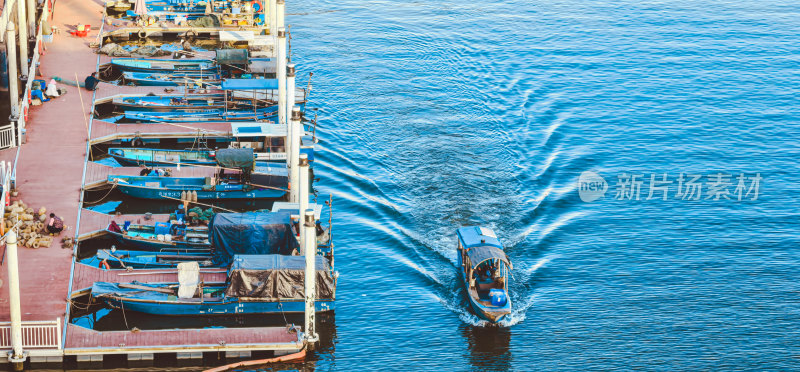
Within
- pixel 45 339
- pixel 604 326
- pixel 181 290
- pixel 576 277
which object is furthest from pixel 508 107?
pixel 45 339

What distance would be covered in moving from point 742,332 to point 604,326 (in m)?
6.77

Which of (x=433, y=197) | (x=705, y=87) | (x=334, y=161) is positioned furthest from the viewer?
(x=705, y=87)

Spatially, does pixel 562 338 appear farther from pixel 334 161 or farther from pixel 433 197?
pixel 334 161

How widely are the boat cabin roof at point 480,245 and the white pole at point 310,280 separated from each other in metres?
8.37

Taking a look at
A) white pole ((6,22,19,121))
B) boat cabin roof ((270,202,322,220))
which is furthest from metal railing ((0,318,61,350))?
white pole ((6,22,19,121))

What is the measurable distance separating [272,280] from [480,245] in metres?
10.7

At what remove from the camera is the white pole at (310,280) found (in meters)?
41.9

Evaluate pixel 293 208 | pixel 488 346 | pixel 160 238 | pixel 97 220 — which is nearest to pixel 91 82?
pixel 97 220

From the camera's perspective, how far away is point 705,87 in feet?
266

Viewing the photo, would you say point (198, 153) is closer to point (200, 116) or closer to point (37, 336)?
point (200, 116)

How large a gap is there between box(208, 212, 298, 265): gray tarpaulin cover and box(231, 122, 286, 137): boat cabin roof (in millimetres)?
11845

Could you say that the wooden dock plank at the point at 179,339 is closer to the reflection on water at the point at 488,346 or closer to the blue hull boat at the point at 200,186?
the reflection on water at the point at 488,346

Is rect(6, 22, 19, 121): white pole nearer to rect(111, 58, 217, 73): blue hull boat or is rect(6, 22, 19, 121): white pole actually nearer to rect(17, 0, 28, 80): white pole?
rect(17, 0, 28, 80): white pole

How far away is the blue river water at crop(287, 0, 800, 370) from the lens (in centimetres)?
4600
